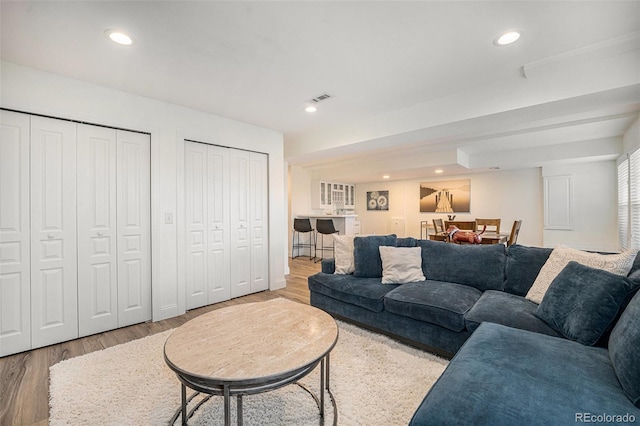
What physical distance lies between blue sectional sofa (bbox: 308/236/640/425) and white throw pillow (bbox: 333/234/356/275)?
10cm

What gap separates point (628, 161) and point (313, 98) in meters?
4.48

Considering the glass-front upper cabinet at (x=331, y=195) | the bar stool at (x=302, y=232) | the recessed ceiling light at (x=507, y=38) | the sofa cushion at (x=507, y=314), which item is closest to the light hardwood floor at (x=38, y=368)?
the sofa cushion at (x=507, y=314)

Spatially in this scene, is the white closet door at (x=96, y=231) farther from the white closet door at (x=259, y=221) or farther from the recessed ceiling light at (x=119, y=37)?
the white closet door at (x=259, y=221)

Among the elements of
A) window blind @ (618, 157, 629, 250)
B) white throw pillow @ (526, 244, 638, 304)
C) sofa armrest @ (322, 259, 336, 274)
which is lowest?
sofa armrest @ (322, 259, 336, 274)

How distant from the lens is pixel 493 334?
1.63 metres

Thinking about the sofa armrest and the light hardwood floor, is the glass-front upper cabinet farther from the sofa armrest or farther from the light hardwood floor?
the sofa armrest

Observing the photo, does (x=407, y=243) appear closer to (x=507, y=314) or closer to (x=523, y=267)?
(x=523, y=267)

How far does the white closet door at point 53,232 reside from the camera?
8.30ft

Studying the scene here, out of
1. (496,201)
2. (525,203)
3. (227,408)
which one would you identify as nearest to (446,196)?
(496,201)

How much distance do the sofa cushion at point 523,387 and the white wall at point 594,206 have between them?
5896 mm

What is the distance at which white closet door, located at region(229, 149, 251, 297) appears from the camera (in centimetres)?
391

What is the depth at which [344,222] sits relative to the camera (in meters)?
6.95

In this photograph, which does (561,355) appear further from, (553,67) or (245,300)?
(245,300)

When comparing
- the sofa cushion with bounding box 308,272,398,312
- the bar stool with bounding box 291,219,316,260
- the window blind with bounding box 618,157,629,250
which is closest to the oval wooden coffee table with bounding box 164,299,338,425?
the sofa cushion with bounding box 308,272,398,312
